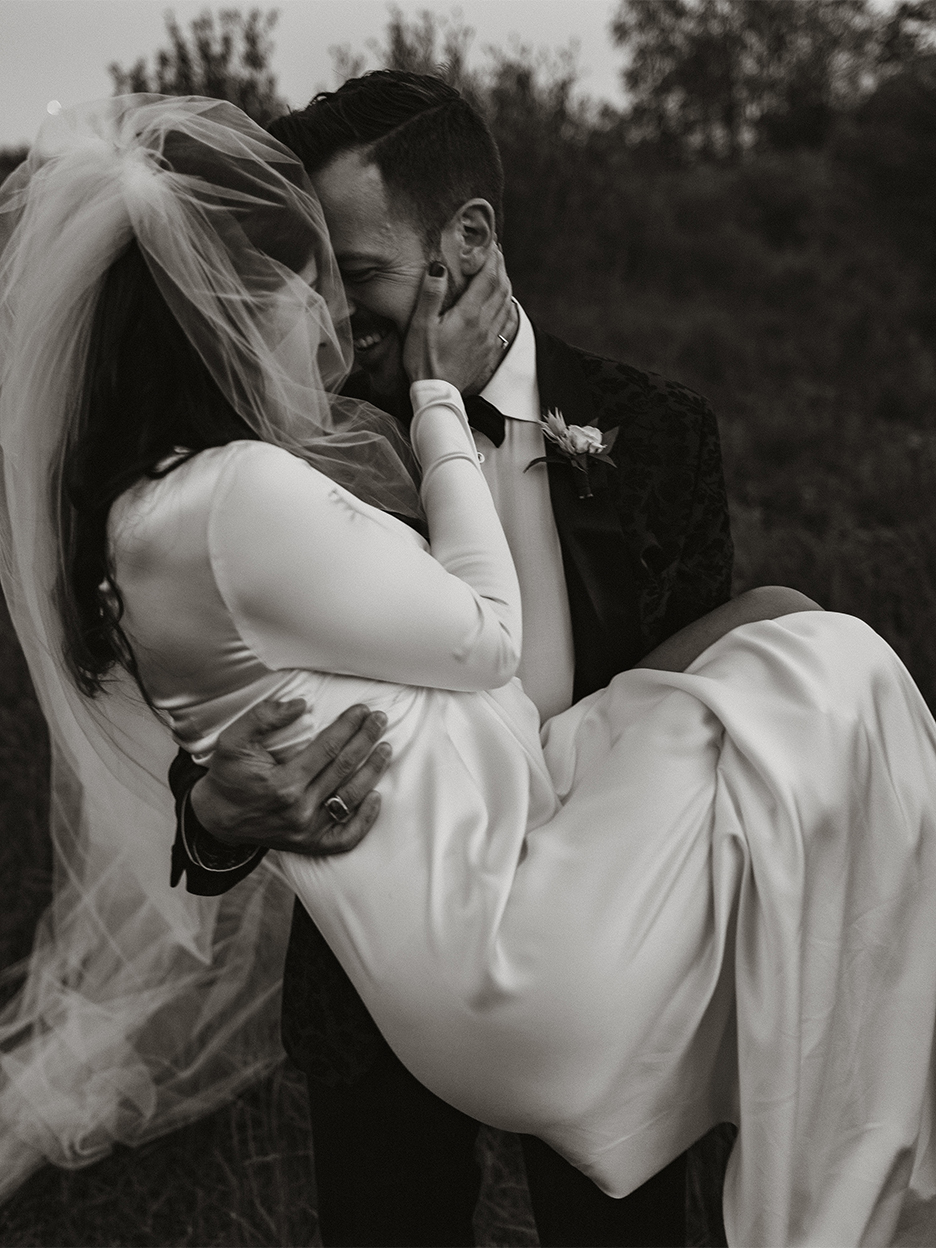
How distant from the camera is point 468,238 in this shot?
7.48 feet

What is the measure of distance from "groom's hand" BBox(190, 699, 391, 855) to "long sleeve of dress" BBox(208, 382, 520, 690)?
0.09 m

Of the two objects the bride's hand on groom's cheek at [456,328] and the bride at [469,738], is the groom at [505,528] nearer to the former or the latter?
the bride's hand on groom's cheek at [456,328]

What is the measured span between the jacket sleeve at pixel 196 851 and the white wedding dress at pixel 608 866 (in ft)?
0.83

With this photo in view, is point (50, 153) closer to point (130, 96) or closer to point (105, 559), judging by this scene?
point (130, 96)

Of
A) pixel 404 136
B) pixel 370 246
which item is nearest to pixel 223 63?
pixel 404 136

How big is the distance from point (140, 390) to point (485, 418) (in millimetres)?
722

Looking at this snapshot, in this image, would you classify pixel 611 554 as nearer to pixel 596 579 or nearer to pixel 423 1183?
pixel 596 579

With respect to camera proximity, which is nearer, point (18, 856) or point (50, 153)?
point (50, 153)

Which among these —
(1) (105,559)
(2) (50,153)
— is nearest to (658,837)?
(1) (105,559)

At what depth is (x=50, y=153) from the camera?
1.87 metres

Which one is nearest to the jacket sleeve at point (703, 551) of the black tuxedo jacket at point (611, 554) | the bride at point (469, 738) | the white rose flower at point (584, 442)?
the black tuxedo jacket at point (611, 554)

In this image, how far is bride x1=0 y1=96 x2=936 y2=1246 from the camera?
168 cm

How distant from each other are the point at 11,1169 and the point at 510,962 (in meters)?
1.98

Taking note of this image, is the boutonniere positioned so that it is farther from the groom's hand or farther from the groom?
the groom's hand
